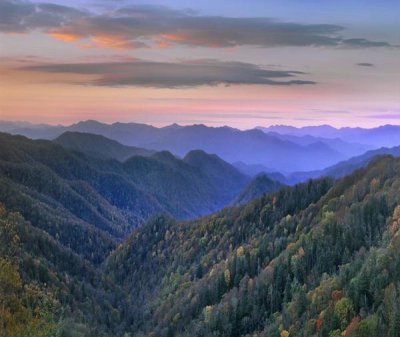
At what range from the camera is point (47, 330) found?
16975cm

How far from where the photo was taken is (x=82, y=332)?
643 ft

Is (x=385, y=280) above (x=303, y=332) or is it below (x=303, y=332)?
above

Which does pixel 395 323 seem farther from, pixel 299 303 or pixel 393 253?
pixel 299 303

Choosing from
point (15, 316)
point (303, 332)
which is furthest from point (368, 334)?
point (15, 316)

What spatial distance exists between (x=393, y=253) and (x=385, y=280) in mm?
12488

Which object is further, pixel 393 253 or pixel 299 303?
pixel 299 303

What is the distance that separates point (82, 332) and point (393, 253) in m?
112

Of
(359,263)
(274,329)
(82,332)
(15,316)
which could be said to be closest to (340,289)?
(359,263)

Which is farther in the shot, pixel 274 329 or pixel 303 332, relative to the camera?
pixel 274 329

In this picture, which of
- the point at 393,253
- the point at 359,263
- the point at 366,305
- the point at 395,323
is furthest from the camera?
the point at 359,263

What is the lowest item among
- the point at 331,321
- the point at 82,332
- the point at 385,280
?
the point at 82,332

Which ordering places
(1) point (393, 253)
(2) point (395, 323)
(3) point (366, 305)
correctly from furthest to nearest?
(1) point (393, 253) < (3) point (366, 305) < (2) point (395, 323)

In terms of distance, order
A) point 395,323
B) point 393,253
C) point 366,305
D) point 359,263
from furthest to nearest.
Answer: point 359,263 < point 393,253 < point 366,305 < point 395,323

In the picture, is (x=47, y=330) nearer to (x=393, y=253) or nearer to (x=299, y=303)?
(x=299, y=303)
